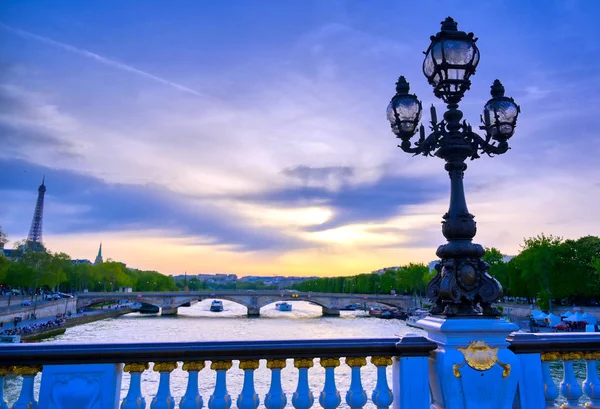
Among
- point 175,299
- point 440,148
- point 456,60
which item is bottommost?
point 175,299

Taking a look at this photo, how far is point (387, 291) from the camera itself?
102 metres

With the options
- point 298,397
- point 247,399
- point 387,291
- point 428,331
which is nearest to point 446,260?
point 428,331

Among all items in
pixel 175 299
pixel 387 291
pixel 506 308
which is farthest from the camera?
pixel 387 291

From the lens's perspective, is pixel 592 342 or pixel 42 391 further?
pixel 592 342

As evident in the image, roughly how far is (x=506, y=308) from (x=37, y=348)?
66.2 metres

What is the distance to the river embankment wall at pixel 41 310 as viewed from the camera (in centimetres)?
4906

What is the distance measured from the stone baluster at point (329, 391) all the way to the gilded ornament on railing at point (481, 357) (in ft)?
3.55

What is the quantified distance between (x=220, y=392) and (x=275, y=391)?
17.7 inches

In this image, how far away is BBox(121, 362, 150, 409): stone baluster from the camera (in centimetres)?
355

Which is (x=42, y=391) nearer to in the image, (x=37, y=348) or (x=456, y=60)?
(x=37, y=348)

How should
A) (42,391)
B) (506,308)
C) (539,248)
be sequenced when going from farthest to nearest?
(506,308) < (539,248) < (42,391)

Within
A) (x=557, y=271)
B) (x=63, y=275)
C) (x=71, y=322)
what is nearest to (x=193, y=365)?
(x=557, y=271)

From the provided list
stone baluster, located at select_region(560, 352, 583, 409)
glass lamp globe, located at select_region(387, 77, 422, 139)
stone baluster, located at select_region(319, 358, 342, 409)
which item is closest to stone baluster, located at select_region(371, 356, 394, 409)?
stone baluster, located at select_region(319, 358, 342, 409)

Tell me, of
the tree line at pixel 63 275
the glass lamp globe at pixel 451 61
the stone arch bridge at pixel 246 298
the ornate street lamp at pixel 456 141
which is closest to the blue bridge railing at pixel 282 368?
the ornate street lamp at pixel 456 141
